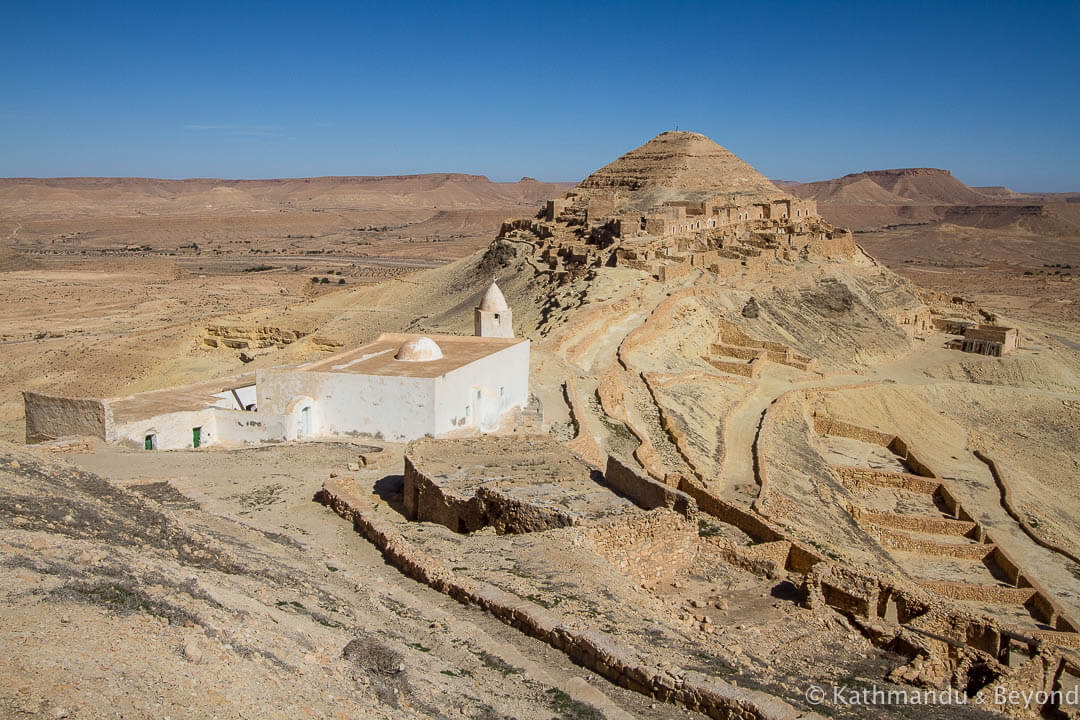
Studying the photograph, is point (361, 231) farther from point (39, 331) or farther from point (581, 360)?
point (581, 360)

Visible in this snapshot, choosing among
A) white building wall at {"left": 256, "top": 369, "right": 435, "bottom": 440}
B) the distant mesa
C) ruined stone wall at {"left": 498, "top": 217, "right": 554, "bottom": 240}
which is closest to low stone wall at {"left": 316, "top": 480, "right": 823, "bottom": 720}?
white building wall at {"left": 256, "top": 369, "right": 435, "bottom": 440}

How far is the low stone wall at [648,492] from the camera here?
10.2 m

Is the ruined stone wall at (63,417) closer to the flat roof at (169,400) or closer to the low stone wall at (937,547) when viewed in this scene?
the flat roof at (169,400)

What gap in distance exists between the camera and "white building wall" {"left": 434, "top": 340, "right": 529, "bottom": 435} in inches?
569

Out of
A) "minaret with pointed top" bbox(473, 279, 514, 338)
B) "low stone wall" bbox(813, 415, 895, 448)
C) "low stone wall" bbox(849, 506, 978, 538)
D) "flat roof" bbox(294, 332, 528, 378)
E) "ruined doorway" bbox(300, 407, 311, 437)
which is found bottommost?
"low stone wall" bbox(849, 506, 978, 538)

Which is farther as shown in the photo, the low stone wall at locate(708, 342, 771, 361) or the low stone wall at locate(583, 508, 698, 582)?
the low stone wall at locate(708, 342, 771, 361)

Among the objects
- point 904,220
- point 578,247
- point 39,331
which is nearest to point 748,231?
point 578,247

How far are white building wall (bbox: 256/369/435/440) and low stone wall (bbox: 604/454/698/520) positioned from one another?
441cm

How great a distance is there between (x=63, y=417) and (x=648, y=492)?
1037 centimetres

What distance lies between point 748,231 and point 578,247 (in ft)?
34.9

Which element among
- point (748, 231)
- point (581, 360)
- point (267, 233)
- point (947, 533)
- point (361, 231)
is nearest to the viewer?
point (947, 533)

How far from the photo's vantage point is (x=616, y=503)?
1016cm

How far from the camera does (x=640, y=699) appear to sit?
609cm

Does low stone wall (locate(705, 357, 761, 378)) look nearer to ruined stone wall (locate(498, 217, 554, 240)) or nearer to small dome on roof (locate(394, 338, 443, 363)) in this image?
small dome on roof (locate(394, 338, 443, 363))
